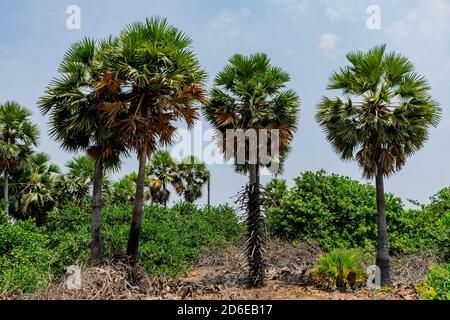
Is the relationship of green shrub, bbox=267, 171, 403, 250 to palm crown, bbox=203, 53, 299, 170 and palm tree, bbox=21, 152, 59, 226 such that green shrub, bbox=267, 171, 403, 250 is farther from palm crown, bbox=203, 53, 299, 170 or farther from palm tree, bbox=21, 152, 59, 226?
palm tree, bbox=21, 152, 59, 226

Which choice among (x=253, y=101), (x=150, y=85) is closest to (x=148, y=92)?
(x=150, y=85)

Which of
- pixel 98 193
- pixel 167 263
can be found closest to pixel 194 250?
pixel 167 263

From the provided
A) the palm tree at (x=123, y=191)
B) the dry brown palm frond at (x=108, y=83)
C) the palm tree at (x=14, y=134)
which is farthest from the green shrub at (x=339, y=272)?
the palm tree at (x=123, y=191)

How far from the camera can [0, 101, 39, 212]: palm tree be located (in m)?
27.8

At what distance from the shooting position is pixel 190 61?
15570 millimetres

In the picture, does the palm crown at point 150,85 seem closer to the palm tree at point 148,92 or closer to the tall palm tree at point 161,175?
the palm tree at point 148,92

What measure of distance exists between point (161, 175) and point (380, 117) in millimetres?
23859

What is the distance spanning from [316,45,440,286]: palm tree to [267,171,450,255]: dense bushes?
4908 mm

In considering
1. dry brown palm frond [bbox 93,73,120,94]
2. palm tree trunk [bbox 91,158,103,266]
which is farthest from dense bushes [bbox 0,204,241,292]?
dry brown palm frond [bbox 93,73,120,94]

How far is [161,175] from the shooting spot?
1489 inches

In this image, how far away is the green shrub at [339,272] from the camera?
13039mm

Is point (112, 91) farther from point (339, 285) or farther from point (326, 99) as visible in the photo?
point (339, 285)

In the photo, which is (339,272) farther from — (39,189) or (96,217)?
(39,189)

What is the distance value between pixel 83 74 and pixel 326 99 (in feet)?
25.7
